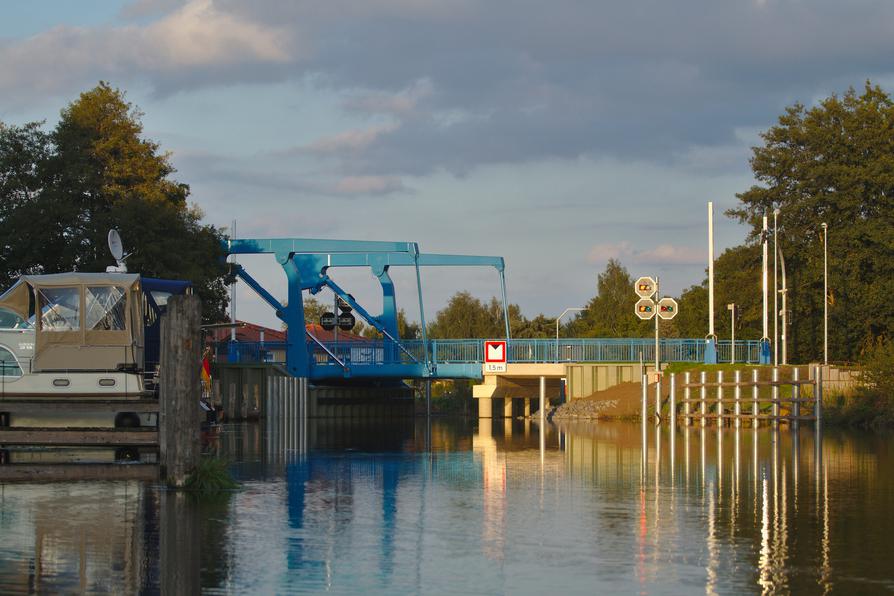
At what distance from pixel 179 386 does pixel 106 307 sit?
258 inches

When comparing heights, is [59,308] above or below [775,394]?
above

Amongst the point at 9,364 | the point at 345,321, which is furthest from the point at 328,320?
the point at 9,364

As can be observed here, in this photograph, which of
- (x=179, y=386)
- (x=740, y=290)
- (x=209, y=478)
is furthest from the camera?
(x=740, y=290)

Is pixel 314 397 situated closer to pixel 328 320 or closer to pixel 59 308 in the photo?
pixel 328 320

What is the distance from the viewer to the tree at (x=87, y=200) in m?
45.5

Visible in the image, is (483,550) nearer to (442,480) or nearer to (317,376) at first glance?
(442,480)

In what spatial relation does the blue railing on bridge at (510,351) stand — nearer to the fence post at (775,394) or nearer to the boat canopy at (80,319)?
the fence post at (775,394)

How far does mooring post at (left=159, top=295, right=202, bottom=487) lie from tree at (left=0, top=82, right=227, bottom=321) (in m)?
30.2

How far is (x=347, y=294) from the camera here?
2253 inches

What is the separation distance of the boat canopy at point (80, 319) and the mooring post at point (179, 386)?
18.6 feet

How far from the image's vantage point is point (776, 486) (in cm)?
1861

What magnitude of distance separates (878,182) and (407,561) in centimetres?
5325

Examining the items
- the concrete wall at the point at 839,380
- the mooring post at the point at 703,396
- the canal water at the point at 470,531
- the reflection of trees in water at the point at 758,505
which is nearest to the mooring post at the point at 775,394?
the mooring post at the point at 703,396

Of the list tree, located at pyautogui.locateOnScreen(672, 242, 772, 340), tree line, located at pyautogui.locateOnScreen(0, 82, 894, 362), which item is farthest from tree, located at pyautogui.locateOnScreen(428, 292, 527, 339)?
tree, located at pyautogui.locateOnScreen(672, 242, 772, 340)
